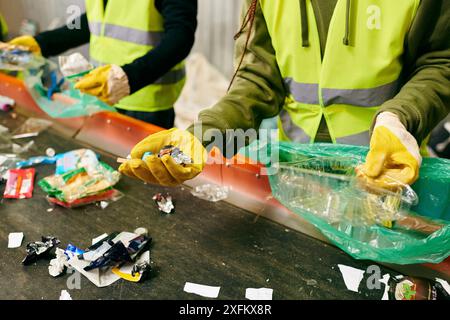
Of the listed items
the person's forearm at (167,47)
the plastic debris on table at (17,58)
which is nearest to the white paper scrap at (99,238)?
the person's forearm at (167,47)

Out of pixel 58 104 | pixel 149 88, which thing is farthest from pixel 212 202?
pixel 58 104

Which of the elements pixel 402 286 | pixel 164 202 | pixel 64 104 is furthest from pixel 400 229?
pixel 64 104

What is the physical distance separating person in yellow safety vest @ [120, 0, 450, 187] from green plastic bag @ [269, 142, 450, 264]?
8cm

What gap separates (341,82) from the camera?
3.14 ft

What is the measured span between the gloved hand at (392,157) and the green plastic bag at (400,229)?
9 centimetres

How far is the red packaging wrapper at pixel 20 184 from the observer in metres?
1.05

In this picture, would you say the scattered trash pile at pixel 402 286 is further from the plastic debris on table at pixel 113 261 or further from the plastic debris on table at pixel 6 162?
the plastic debris on table at pixel 6 162

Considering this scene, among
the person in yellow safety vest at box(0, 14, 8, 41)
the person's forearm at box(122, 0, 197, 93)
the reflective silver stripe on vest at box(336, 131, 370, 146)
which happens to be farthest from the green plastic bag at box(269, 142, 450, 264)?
the person in yellow safety vest at box(0, 14, 8, 41)

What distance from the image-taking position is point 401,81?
971 millimetres

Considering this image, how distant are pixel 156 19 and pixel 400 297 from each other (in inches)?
39.8

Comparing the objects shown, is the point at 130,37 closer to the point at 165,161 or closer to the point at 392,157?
the point at 165,161

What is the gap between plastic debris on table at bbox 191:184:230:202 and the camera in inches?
40.7
